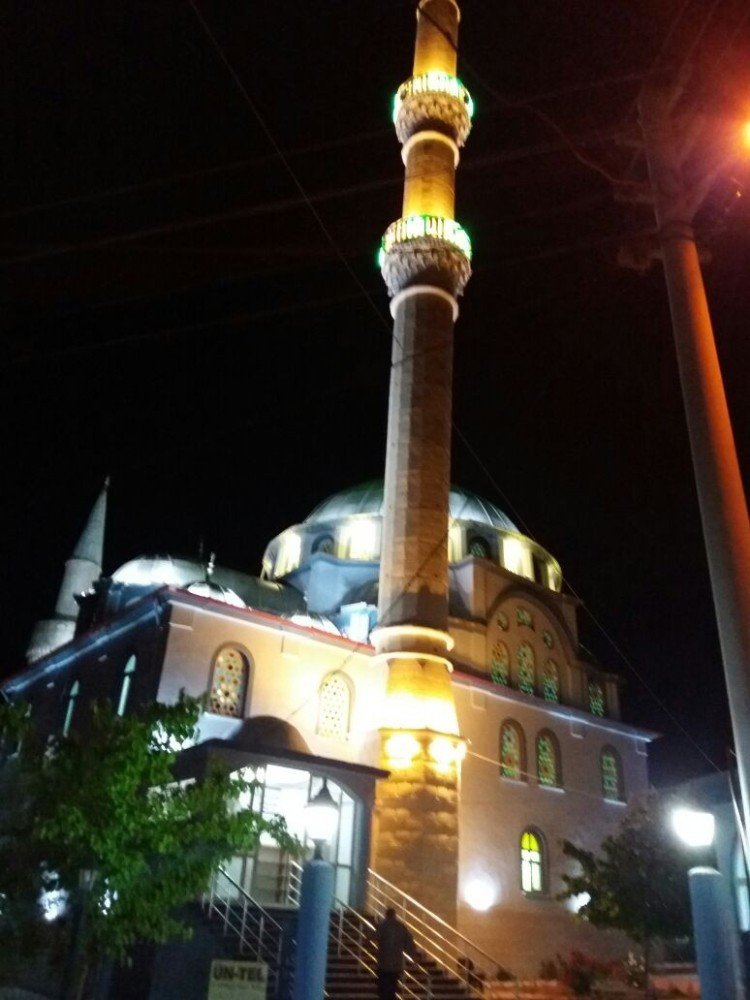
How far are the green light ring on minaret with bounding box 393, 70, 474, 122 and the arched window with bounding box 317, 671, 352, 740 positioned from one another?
1570 centimetres

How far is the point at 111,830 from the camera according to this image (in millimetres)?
9445

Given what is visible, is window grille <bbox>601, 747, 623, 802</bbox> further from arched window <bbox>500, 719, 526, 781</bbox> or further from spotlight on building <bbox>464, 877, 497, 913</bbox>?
spotlight on building <bbox>464, 877, 497, 913</bbox>

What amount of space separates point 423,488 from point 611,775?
1201 cm

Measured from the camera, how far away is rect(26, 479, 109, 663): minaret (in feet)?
96.3

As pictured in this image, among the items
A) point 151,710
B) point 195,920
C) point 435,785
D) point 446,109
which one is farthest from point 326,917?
point 446,109

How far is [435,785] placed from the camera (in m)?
17.1

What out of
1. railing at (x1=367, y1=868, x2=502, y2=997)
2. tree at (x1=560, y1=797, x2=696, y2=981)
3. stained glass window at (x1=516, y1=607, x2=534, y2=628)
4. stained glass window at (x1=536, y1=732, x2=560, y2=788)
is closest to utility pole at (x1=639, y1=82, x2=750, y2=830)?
railing at (x1=367, y1=868, x2=502, y2=997)

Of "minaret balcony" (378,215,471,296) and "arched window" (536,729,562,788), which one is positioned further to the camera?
"arched window" (536,729,562,788)

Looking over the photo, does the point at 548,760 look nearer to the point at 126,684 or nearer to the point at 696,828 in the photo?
the point at 126,684

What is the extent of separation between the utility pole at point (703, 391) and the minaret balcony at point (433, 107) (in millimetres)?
15547

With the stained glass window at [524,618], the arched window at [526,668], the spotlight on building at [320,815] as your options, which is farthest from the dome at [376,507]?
the spotlight on building at [320,815]

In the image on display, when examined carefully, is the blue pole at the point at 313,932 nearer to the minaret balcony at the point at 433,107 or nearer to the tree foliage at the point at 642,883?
the tree foliage at the point at 642,883

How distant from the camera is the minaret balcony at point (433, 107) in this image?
930 inches

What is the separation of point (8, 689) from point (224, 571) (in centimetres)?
663
